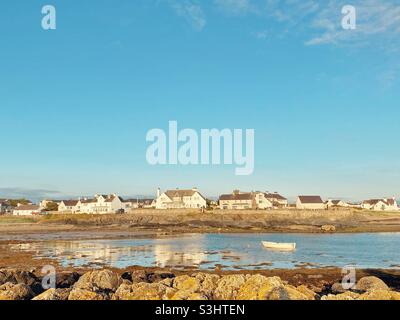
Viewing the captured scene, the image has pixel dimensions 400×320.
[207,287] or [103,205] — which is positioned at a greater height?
[207,287]

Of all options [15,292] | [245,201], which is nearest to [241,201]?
[245,201]

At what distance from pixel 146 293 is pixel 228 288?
302cm

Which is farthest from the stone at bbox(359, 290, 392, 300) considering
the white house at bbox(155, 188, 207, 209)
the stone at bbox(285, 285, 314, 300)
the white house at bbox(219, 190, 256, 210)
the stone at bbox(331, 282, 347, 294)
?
the white house at bbox(219, 190, 256, 210)

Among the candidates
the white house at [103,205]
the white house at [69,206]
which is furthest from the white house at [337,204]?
the white house at [69,206]

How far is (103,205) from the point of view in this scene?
119 m

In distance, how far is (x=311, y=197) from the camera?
381 ft

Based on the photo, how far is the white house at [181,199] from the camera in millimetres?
110500

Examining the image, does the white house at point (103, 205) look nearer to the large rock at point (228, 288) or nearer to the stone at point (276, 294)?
the large rock at point (228, 288)

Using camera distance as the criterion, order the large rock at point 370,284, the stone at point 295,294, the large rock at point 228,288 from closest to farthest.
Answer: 1. the stone at point 295,294
2. the large rock at point 228,288
3. the large rock at point 370,284

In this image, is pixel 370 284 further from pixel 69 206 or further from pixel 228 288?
pixel 69 206

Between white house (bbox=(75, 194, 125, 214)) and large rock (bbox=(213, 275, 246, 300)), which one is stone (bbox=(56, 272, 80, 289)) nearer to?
large rock (bbox=(213, 275, 246, 300))

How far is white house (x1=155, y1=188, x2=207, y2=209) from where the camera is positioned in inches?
4350

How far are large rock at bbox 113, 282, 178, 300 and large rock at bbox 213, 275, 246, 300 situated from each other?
1629mm

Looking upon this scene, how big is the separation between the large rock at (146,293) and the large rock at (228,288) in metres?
1.63
